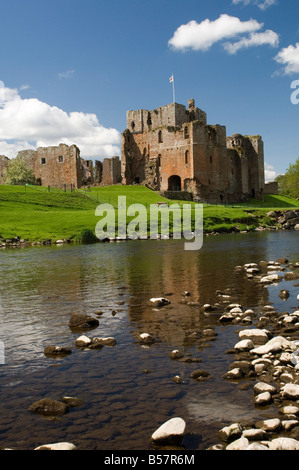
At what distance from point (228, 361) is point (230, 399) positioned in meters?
1.41

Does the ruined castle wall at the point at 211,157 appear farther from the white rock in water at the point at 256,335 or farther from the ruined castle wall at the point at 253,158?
the white rock in water at the point at 256,335

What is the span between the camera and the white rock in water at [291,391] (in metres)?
5.82

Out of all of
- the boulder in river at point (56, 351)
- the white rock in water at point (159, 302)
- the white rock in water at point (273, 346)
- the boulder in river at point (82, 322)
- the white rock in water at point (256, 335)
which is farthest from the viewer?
the white rock in water at point (159, 302)

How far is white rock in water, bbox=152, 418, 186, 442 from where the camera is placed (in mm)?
4973

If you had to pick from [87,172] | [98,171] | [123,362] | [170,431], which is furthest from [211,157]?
[170,431]

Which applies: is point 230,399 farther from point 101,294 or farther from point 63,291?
point 63,291

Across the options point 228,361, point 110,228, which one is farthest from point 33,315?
point 110,228

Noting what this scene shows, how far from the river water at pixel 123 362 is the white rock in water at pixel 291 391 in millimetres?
418

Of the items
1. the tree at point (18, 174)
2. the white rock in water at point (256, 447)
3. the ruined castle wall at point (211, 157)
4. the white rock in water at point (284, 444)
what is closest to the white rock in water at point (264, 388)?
the white rock in water at point (284, 444)

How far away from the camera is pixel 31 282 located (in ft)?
55.3

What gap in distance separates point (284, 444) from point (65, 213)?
46.6 metres

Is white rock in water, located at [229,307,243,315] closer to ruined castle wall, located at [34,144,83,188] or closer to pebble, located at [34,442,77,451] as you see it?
pebble, located at [34,442,77,451]

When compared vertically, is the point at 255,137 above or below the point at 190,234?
above

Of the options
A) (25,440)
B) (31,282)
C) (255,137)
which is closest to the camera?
(25,440)
